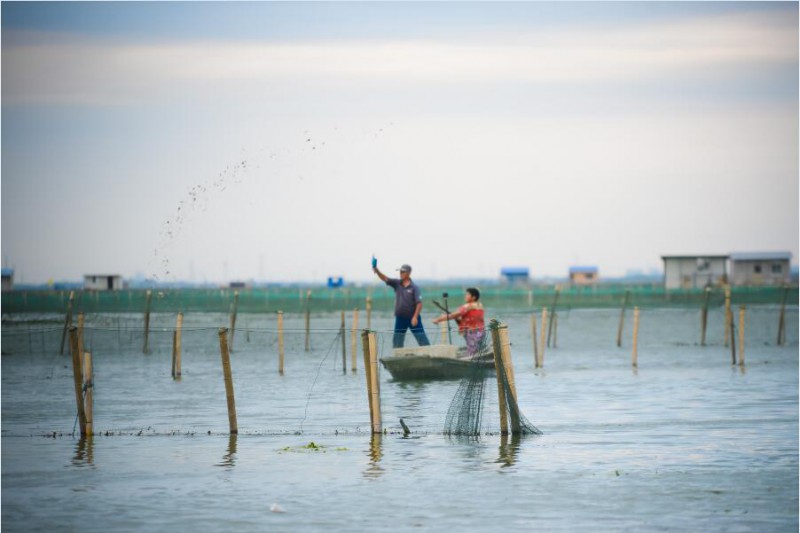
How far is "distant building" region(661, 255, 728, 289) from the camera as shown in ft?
287

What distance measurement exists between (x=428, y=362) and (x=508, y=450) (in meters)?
9.23

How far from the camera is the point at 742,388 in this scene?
25.1 m

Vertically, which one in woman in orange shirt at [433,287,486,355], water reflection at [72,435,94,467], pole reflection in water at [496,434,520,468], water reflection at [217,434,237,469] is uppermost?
woman in orange shirt at [433,287,486,355]

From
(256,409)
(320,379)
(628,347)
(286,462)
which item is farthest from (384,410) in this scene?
(628,347)

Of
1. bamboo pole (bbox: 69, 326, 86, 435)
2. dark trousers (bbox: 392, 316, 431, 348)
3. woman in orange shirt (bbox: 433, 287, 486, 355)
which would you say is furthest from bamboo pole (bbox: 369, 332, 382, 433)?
dark trousers (bbox: 392, 316, 431, 348)

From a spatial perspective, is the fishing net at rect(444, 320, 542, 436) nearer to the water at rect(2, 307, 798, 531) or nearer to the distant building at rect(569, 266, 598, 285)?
the water at rect(2, 307, 798, 531)

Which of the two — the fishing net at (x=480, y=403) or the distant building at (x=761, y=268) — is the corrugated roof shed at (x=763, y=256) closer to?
the distant building at (x=761, y=268)

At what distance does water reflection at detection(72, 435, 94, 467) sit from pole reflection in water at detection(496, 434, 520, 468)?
473 cm

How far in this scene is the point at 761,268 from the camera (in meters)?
93.1

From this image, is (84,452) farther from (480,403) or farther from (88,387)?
(480,403)

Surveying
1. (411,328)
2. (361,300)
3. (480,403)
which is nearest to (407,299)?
(411,328)

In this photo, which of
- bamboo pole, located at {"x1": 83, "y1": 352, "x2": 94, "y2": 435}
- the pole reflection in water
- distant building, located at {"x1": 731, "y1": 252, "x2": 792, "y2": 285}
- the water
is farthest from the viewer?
distant building, located at {"x1": 731, "y1": 252, "x2": 792, "y2": 285}

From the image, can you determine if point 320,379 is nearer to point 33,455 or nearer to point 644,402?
point 644,402

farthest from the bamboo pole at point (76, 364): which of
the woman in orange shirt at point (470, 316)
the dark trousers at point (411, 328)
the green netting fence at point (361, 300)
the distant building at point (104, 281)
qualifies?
the distant building at point (104, 281)
